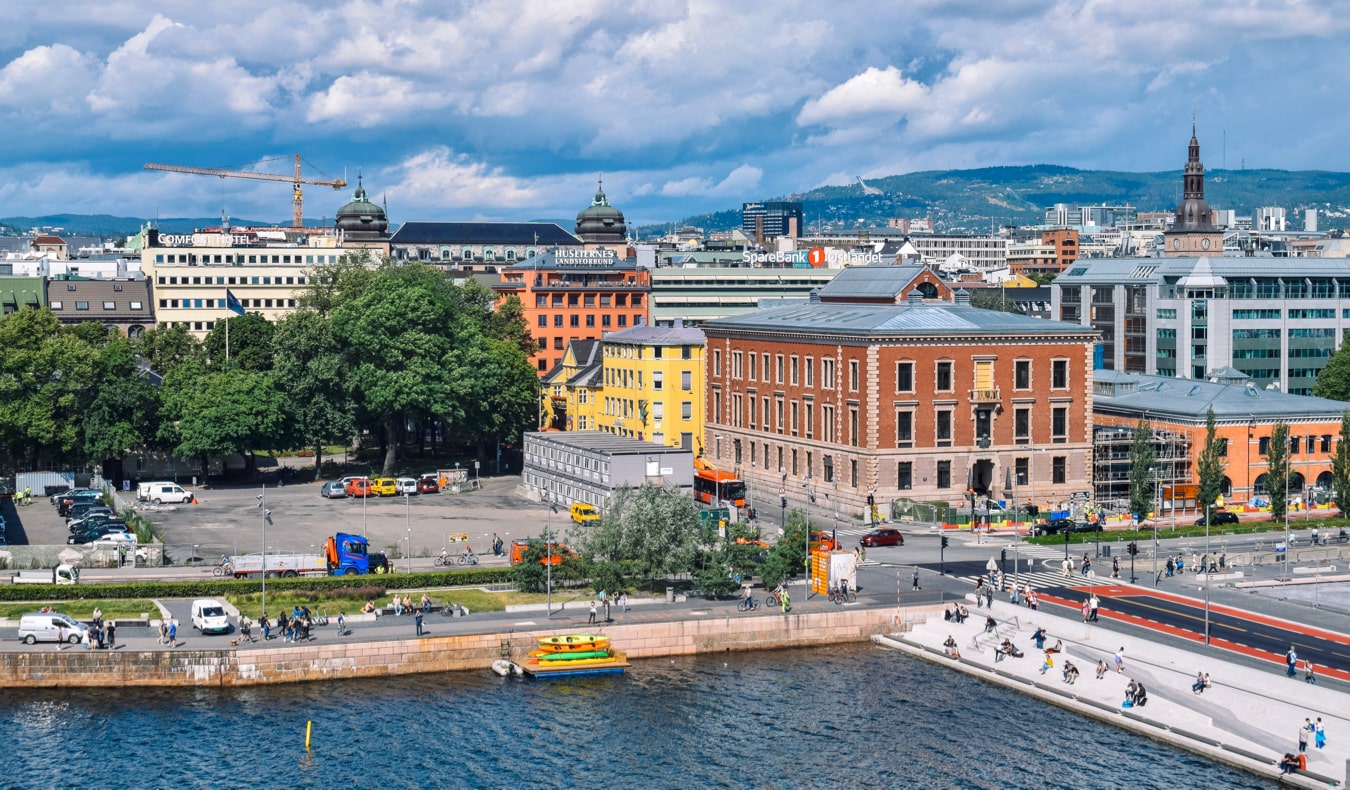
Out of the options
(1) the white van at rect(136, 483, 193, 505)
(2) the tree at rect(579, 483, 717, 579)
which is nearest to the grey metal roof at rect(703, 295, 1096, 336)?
(2) the tree at rect(579, 483, 717, 579)

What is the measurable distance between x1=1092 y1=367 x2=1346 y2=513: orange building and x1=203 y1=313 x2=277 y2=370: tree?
72.0 metres

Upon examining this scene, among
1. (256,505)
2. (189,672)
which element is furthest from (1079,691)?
(256,505)

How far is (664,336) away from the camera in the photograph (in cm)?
13812

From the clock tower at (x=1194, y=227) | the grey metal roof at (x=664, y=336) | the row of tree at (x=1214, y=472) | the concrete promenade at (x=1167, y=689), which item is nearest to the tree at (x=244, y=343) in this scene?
the grey metal roof at (x=664, y=336)

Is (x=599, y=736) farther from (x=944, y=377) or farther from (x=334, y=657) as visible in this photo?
(x=944, y=377)

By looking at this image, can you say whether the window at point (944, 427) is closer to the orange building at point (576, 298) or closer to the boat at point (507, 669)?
the boat at point (507, 669)

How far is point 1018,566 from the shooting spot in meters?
93.9

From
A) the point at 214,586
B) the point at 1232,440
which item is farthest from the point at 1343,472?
the point at 214,586

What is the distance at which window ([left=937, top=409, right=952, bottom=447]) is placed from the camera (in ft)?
372

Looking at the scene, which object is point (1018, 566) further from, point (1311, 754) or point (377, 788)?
point (377, 788)

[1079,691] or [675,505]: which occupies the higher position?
[675,505]

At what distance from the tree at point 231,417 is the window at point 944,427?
50454 mm

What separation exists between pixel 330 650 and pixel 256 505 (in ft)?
157

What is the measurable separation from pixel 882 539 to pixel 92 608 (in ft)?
144
